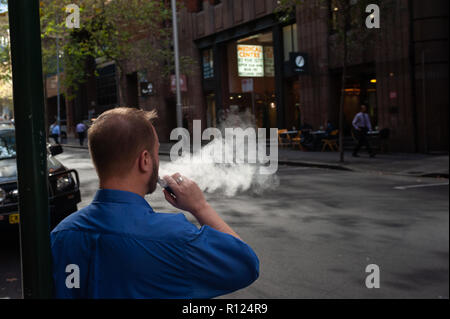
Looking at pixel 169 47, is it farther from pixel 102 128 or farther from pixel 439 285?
pixel 439 285

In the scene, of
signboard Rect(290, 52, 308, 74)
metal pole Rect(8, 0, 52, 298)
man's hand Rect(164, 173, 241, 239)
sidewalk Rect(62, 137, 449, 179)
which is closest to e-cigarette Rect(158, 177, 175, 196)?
man's hand Rect(164, 173, 241, 239)

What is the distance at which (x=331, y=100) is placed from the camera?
68.1 ft

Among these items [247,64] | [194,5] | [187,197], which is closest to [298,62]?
[247,64]

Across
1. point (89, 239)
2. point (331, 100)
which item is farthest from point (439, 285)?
point (331, 100)

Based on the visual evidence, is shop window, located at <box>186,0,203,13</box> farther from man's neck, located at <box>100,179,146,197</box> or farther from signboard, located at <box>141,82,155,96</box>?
man's neck, located at <box>100,179,146,197</box>

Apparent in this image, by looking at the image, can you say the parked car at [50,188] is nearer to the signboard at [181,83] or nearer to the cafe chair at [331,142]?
the signboard at [181,83]

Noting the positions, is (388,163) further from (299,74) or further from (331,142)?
(299,74)

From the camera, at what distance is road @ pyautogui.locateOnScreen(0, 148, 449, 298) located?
17.7ft

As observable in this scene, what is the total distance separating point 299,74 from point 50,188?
795 inches

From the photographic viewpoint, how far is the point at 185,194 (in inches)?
42.9

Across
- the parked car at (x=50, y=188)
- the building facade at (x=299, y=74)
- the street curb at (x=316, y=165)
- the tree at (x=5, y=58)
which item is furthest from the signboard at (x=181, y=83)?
the street curb at (x=316, y=165)

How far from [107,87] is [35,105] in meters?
0.32

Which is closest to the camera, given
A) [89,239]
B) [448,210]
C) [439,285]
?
[89,239]

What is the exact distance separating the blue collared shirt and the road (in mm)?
1127
